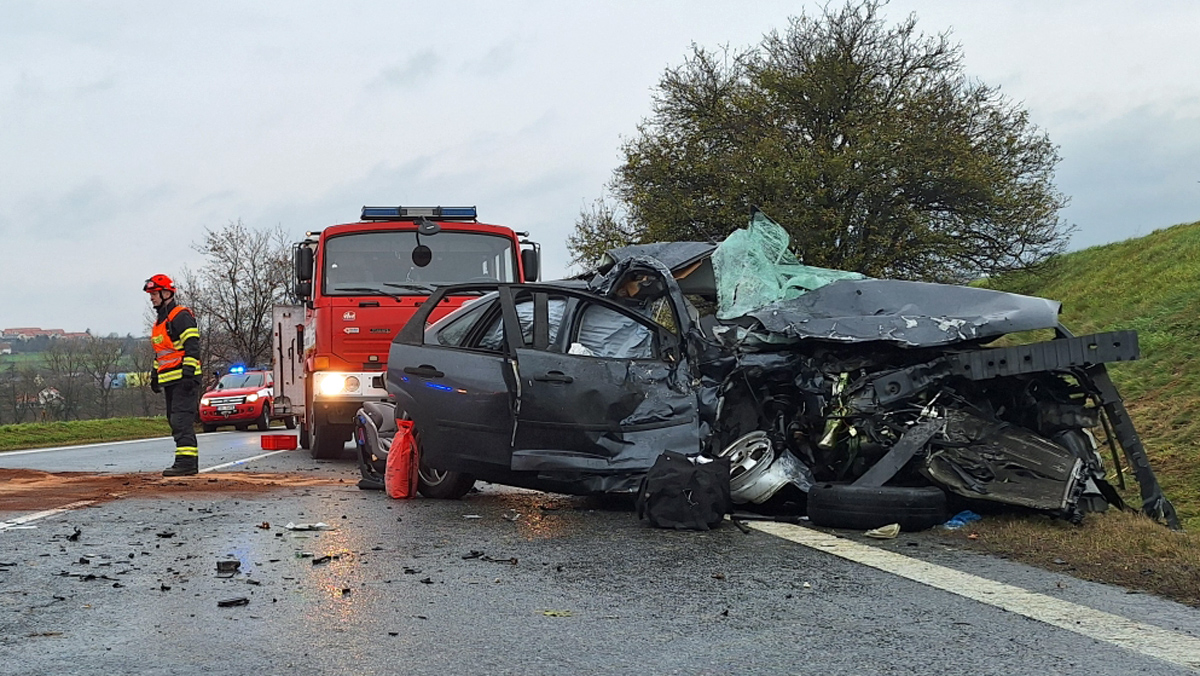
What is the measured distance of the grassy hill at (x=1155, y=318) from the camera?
1270 cm

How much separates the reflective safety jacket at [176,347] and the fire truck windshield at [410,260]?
4.67ft

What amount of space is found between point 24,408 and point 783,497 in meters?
57.9

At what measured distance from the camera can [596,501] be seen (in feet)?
28.8

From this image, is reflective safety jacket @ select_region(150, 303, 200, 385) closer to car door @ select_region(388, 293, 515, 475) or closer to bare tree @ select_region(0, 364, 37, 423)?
car door @ select_region(388, 293, 515, 475)

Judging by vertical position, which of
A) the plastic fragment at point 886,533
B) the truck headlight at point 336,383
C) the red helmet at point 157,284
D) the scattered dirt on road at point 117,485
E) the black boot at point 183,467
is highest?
the red helmet at point 157,284

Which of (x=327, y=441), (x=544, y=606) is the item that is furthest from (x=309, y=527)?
(x=327, y=441)

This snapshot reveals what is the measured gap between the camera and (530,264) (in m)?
12.8

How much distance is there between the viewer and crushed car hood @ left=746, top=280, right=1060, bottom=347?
7348mm

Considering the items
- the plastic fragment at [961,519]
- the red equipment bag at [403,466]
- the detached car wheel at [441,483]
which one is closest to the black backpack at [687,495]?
the plastic fragment at [961,519]

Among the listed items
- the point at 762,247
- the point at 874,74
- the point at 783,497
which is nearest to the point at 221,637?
the point at 783,497

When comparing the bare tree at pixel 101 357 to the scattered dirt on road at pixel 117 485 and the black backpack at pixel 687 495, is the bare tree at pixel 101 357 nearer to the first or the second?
the scattered dirt on road at pixel 117 485

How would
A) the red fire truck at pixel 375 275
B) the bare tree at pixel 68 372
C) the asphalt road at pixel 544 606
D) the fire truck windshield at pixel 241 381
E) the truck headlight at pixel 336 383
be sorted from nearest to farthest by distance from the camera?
the asphalt road at pixel 544 606, the red fire truck at pixel 375 275, the truck headlight at pixel 336 383, the fire truck windshield at pixel 241 381, the bare tree at pixel 68 372

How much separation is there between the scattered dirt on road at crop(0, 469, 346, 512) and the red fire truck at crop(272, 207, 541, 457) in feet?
3.67

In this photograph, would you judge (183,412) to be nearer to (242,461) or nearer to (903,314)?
(242,461)
